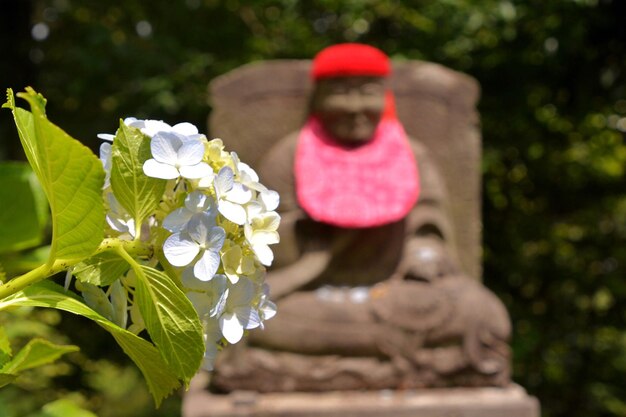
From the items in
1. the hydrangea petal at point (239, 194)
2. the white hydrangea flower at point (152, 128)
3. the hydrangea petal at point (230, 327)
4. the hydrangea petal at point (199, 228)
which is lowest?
the hydrangea petal at point (230, 327)

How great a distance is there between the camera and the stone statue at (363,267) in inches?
98.9

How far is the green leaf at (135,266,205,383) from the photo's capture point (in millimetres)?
338

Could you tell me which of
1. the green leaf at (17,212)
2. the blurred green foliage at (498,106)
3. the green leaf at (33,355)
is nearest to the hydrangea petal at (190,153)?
the green leaf at (33,355)

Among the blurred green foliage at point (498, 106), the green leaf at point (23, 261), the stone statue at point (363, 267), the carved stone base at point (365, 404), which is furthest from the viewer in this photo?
the blurred green foliage at point (498, 106)

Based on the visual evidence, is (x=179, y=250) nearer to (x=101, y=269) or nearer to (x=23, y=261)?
(x=101, y=269)

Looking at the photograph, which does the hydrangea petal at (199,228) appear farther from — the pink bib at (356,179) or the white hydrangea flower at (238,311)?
the pink bib at (356,179)

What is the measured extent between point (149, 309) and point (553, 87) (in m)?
4.04

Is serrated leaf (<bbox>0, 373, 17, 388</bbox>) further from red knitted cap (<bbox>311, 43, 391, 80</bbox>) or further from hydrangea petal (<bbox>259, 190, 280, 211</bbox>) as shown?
red knitted cap (<bbox>311, 43, 391, 80</bbox>)

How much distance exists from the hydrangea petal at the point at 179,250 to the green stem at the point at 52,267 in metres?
0.02

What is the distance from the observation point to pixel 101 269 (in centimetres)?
38

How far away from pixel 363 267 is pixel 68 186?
7.99ft

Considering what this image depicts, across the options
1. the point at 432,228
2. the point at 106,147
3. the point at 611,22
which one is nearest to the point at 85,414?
the point at 106,147

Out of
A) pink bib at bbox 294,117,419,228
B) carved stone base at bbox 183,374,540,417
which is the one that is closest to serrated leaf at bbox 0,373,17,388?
carved stone base at bbox 183,374,540,417

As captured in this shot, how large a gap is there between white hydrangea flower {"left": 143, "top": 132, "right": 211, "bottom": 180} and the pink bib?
2.27 meters
